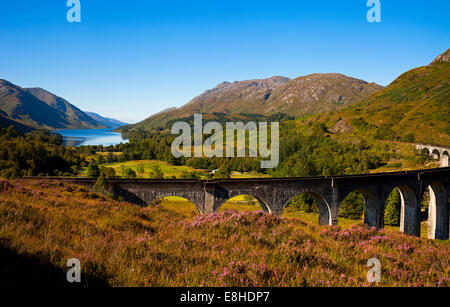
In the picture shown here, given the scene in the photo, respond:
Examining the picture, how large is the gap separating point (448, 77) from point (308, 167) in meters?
132

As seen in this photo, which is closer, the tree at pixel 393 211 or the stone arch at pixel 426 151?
the tree at pixel 393 211

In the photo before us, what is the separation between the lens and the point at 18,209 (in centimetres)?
650

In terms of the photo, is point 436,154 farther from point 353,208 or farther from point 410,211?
point 410,211

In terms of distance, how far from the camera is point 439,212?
31516 mm

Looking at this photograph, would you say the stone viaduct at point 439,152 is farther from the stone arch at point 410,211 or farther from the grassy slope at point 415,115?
the stone arch at point 410,211

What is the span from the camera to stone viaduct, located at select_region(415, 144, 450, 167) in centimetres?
5169

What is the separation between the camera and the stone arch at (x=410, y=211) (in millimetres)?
28641

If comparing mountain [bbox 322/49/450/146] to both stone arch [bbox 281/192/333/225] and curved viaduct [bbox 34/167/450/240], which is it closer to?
curved viaduct [bbox 34/167/450/240]

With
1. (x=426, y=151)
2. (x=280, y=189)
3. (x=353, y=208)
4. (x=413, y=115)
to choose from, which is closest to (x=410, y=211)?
(x=280, y=189)

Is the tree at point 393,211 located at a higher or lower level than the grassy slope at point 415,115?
lower

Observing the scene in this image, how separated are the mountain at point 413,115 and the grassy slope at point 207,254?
87.1 m

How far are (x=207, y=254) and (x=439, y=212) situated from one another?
38.9 meters

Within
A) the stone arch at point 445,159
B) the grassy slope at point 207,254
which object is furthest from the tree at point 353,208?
the grassy slope at point 207,254
